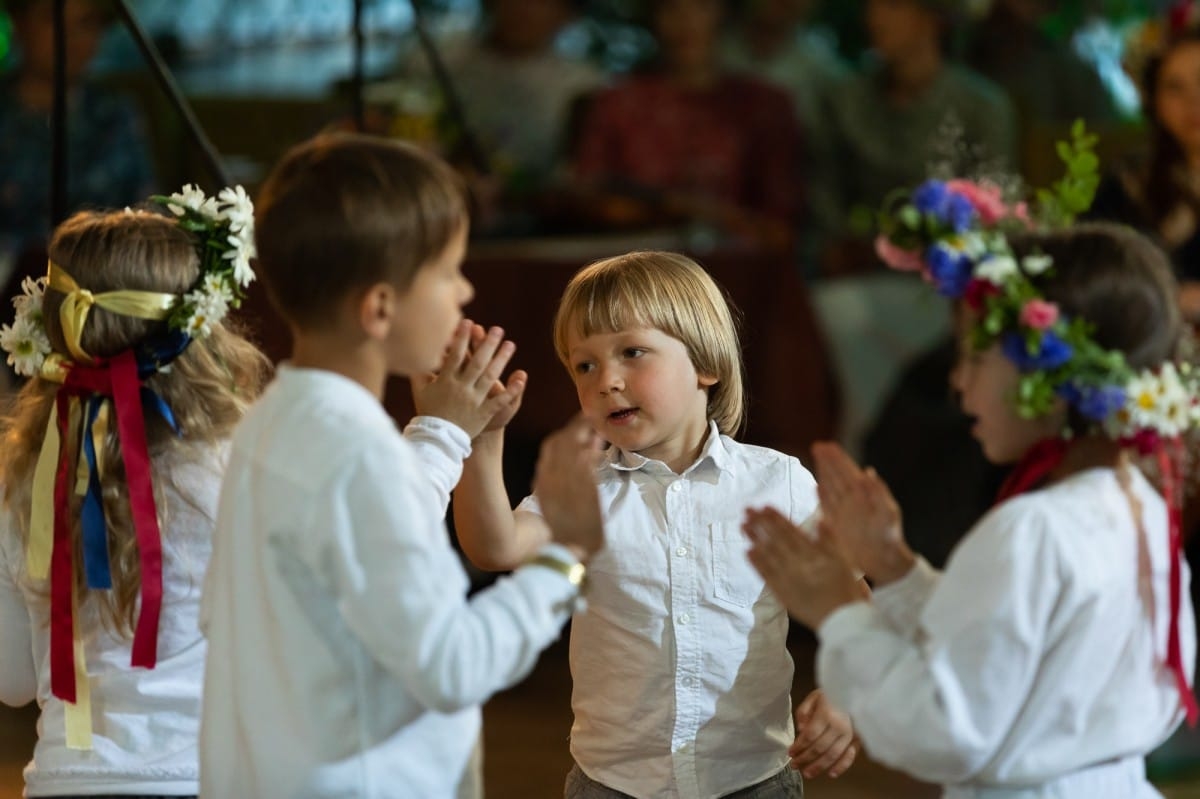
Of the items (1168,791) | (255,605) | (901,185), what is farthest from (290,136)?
(255,605)

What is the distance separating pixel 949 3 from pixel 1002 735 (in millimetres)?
5072

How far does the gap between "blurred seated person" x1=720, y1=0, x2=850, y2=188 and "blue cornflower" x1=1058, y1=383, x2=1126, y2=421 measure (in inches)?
174

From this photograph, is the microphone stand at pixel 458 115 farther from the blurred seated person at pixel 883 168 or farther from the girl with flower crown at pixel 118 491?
the girl with flower crown at pixel 118 491

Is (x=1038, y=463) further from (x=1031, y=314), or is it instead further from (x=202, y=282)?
(x=202, y=282)

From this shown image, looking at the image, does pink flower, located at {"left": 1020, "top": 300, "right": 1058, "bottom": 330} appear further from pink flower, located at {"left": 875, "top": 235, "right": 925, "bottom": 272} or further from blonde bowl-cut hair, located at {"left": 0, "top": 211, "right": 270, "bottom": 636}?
blonde bowl-cut hair, located at {"left": 0, "top": 211, "right": 270, "bottom": 636}

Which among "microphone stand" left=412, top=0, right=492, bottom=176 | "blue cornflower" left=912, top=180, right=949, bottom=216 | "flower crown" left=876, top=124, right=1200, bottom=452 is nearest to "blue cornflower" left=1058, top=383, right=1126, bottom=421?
"flower crown" left=876, top=124, right=1200, bottom=452

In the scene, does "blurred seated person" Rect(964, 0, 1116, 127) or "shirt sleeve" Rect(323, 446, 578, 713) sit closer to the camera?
"shirt sleeve" Rect(323, 446, 578, 713)

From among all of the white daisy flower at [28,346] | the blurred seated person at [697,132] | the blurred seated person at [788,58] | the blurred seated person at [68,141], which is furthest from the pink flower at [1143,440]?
the blurred seated person at [788,58]

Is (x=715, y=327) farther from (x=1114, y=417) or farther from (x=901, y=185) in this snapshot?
(x=901, y=185)

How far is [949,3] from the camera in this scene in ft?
20.6

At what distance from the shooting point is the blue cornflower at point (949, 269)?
1.72 m

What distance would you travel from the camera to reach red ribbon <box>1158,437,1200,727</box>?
5.71 ft

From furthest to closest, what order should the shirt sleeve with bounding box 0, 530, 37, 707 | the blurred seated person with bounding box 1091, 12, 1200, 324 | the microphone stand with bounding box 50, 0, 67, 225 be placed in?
the blurred seated person with bounding box 1091, 12, 1200, 324 < the microphone stand with bounding box 50, 0, 67, 225 < the shirt sleeve with bounding box 0, 530, 37, 707

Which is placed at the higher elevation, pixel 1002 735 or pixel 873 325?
pixel 1002 735
